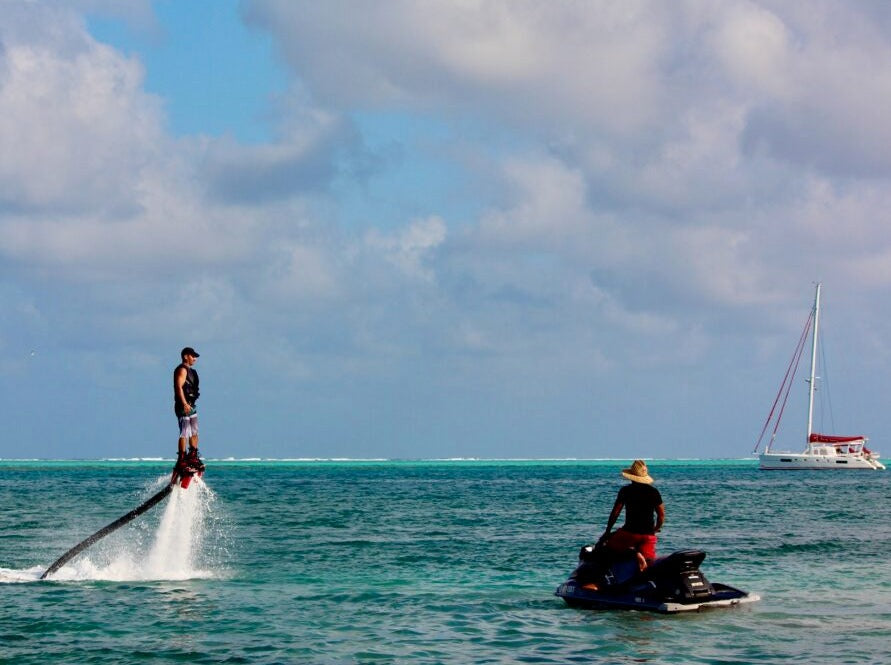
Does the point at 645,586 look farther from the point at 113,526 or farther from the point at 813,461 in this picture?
the point at 813,461

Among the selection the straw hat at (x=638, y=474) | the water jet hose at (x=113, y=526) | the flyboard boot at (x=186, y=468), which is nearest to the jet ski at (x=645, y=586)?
the straw hat at (x=638, y=474)

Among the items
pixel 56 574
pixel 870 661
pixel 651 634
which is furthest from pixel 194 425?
pixel 870 661

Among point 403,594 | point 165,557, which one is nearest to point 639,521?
point 403,594

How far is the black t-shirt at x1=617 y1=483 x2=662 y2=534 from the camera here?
60.5ft

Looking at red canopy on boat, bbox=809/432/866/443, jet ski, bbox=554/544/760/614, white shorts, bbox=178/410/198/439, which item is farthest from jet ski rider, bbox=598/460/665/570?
red canopy on boat, bbox=809/432/866/443

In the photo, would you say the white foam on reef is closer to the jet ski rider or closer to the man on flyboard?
the man on flyboard

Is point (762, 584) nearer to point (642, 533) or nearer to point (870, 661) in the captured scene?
point (642, 533)

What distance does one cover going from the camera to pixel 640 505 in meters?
18.4

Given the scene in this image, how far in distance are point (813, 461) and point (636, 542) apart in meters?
110

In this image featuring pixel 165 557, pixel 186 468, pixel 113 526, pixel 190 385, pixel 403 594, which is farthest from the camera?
pixel 165 557

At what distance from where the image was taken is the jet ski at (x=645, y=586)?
1802 cm

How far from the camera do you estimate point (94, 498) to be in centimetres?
6397

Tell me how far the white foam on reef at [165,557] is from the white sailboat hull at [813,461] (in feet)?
342

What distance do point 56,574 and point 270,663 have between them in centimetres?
1125
